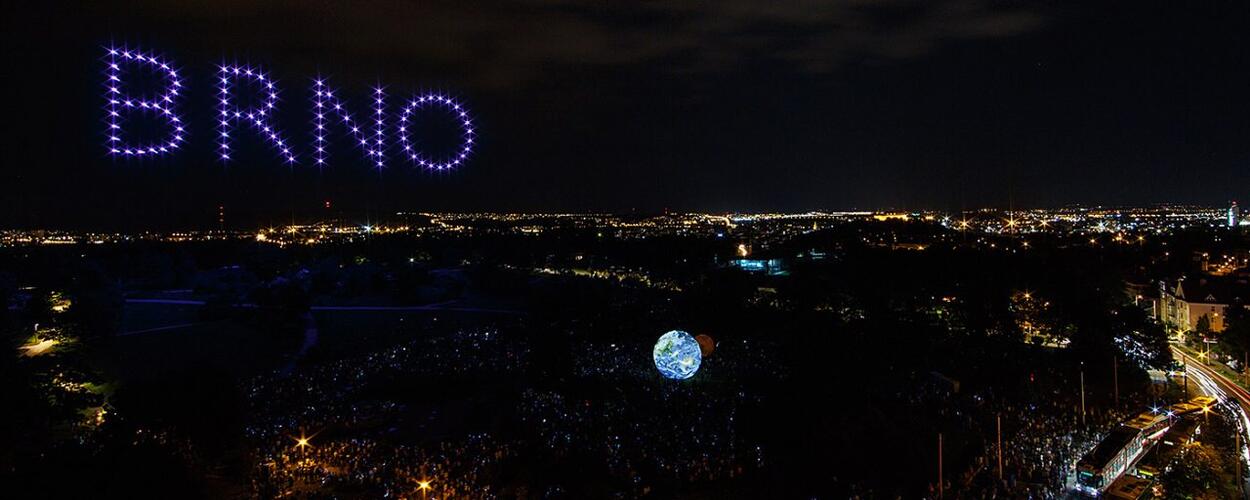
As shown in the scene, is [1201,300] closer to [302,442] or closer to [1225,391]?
[1225,391]

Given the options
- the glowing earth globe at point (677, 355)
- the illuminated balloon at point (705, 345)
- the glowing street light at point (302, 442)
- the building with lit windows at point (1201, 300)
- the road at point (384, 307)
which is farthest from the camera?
the road at point (384, 307)

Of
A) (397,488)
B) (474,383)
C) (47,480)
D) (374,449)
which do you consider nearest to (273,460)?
(374,449)

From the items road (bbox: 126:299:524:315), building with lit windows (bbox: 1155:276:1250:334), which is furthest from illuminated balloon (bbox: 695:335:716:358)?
building with lit windows (bbox: 1155:276:1250:334)

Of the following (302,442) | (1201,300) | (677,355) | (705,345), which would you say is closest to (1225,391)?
(1201,300)

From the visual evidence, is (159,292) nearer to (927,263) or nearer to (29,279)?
(29,279)

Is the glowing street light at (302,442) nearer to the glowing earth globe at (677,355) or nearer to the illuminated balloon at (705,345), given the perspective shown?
the glowing earth globe at (677,355)

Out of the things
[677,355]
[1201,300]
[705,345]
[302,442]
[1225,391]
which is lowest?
[1225,391]

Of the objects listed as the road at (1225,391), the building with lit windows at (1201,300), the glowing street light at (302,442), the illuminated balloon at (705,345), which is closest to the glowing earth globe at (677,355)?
the illuminated balloon at (705,345)

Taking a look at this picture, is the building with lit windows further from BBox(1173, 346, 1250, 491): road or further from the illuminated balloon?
the illuminated balloon
